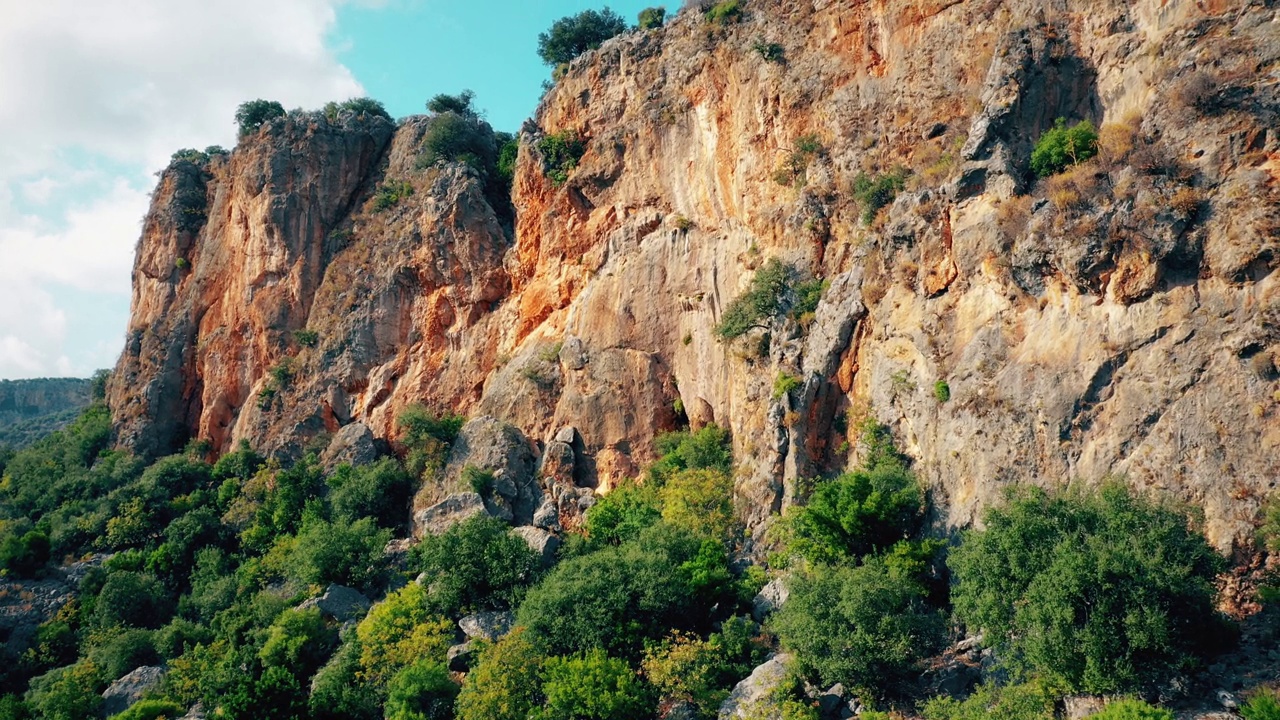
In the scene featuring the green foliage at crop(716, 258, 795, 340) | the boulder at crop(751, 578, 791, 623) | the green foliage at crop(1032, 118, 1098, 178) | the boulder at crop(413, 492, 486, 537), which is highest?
the green foliage at crop(1032, 118, 1098, 178)

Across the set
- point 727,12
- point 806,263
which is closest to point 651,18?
point 727,12

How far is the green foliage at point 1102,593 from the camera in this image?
1775cm

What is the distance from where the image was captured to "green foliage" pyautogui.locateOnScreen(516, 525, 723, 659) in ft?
85.7

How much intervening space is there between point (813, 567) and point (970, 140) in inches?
560

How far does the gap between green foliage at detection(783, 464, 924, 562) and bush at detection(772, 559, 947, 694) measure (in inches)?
75.8

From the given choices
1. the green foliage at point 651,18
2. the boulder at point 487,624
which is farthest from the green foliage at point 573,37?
the boulder at point 487,624

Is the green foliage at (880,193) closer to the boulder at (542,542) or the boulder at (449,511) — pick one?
the boulder at (542,542)

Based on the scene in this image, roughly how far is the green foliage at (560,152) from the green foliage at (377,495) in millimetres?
16419

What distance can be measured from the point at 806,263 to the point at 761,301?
227 cm

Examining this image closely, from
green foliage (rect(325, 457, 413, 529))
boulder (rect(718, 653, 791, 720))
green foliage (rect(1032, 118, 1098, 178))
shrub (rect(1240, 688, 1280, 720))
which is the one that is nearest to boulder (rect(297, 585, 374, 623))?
green foliage (rect(325, 457, 413, 529))

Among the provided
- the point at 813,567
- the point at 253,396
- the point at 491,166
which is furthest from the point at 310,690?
the point at 491,166

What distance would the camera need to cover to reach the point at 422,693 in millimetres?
25516

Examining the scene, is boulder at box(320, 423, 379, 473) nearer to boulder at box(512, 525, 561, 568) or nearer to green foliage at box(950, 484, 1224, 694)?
boulder at box(512, 525, 561, 568)

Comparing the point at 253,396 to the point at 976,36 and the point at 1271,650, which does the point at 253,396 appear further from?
the point at 1271,650
